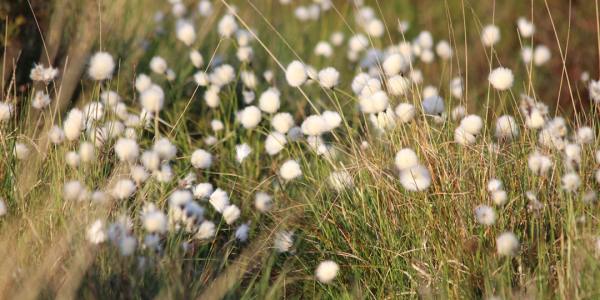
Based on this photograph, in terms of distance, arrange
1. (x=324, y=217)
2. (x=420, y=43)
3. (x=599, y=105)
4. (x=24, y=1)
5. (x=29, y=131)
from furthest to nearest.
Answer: (x=420, y=43) < (x=24, y=1) < (x=599, y=105) < (x=29, y=131) < (x=324, y=217)

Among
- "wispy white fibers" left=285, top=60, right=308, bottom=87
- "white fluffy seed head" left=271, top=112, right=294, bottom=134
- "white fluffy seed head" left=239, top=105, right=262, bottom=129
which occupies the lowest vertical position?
"white fluffy seed head" left=271, top=112, right=294, bottom=134

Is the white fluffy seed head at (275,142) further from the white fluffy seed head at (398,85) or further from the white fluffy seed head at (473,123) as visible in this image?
the white fluffy seed head at (473,123)

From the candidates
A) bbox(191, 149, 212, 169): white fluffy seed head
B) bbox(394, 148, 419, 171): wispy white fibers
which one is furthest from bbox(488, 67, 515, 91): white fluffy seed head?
bbox(191, 149, 212, 169): white fluffy seed head

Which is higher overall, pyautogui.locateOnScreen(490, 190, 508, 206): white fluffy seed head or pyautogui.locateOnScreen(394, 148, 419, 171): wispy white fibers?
pyautogui.locateOnScreen(394, 148, 419, 171): wispy white fibers

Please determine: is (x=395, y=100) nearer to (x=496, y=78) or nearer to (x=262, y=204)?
(x=496, y=78)

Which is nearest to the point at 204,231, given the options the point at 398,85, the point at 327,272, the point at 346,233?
the point at 327,272

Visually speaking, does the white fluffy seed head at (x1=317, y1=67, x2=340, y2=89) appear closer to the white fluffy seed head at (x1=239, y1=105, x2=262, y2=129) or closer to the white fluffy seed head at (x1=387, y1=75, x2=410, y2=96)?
the white fluffy seed head at (x1=387, y1=75, x2=410, y2=96)

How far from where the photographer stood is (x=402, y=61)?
2.81 metres

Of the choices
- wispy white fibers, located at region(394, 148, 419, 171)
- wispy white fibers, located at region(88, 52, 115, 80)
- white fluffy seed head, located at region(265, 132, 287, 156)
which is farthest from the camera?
white fluffy seed head, located at region(265, 132, 287, 156)

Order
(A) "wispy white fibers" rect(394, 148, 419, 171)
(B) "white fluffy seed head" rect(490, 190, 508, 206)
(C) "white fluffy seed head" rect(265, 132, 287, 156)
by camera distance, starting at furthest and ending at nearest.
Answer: (C) "white fluffy seed head" rect(265, 132, 287, 156) < (A) "wispy white fibers" rect(394, 148, 419, 171) < (B) "white fluffy seed head" rect(490, 190, 508, 206)

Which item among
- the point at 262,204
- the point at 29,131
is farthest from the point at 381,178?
the point at 29,131

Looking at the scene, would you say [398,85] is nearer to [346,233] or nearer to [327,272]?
[346,233]

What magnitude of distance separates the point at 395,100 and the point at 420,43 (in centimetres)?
133

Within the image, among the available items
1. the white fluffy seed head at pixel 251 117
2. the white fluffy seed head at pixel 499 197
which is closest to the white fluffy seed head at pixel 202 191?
the white fluffy seed head at pixel 251 117
